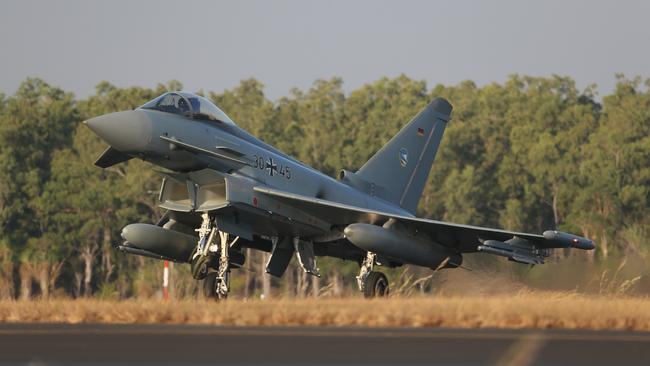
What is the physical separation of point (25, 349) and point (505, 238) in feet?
37.1

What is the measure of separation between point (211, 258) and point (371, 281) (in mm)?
2922

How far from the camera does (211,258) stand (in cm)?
1888

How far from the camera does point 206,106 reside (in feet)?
62.3

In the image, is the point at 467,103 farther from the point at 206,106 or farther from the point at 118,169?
the point at 206,106

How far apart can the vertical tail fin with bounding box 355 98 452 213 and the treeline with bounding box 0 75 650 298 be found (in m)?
26.2

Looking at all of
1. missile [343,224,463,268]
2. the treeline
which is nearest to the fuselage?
missile [343,224,463,268]

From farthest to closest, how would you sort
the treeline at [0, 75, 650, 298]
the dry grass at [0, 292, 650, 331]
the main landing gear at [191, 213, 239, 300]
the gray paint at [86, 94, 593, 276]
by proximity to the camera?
1. the treeline at [0, 75, 650, 298]
2. the main landing gear at [191, 213, 239, 300]
3. the gray paint at [86, 94, 593, 276]
4. the dry grass at [0, 292, 650, 331]

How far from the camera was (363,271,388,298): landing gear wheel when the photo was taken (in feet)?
66.8

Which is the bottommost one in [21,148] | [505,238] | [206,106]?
[505,238]

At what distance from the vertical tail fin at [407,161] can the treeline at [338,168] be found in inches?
1031

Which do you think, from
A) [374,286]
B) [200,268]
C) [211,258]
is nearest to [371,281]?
[374,286]

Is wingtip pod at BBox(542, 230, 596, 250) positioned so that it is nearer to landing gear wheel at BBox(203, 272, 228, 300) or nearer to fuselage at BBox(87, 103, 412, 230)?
fuselage at BBox(87, 103, 412, 230)

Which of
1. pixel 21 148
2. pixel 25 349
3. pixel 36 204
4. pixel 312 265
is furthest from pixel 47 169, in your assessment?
pixel 25 349

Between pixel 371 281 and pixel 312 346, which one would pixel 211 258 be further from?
pixel 312 346
